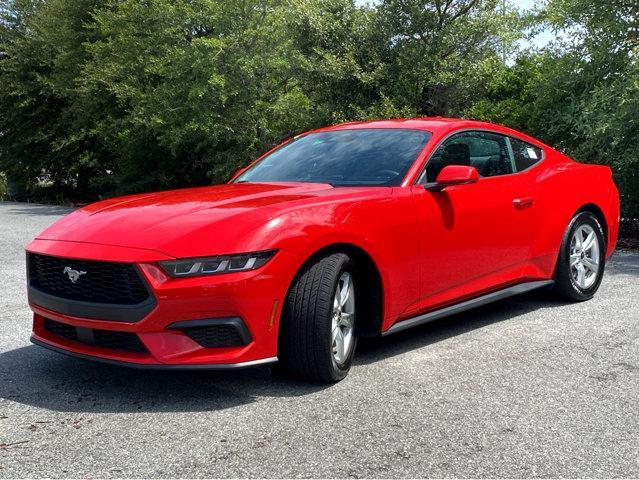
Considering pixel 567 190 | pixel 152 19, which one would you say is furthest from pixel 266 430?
pixel 152 19

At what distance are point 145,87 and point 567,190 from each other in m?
19.6

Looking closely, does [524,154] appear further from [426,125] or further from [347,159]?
[347,159]

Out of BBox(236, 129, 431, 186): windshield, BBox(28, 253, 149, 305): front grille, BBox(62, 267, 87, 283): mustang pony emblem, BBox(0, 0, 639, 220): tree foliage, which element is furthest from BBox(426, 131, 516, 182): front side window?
BBox(0, 0, 639, 220): tree foliage

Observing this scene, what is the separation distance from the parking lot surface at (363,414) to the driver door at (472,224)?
434 mm

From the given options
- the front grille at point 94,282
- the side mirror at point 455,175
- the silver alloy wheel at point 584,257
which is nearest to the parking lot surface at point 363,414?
the front grille at point 94,282

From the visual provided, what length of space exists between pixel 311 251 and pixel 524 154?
8.53 ft

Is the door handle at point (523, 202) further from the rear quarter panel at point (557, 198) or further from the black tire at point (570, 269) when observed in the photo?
the black tire at point (570, 269)

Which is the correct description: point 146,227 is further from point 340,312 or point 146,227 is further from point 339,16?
point 339,16

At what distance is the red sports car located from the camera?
362 cm

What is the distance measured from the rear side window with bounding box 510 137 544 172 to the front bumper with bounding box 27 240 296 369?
2.60 metres

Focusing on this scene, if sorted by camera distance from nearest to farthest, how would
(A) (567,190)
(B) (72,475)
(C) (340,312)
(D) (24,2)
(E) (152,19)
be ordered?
1. (B) (72,475)
2. (C) (340,312)
3. (A) (567,190)
4. (E) (152,19)
5. (D) (24,2)

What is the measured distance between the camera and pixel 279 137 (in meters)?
20.2

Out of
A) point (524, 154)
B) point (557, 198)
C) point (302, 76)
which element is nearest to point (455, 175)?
point (524, 154)

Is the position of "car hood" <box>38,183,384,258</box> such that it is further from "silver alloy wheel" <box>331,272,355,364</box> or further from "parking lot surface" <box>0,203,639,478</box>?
"parking lot surface" <box>0,203,639,478</box>
